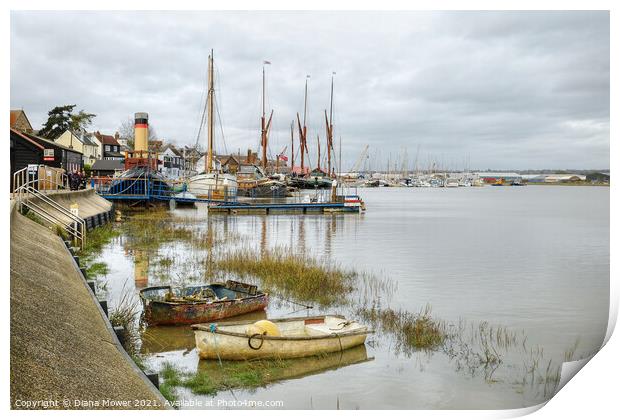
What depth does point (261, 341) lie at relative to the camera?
1102 centimetres

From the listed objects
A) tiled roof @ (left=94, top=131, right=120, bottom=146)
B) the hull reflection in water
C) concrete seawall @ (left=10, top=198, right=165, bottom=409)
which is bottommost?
the hull reflection in water

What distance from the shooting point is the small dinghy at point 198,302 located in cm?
1323

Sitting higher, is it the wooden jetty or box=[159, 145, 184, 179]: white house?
box=[159, 145, 184, 179]: white house

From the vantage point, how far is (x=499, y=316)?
16.4 metres

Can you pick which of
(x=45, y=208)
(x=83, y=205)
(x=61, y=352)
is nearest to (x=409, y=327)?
(x=61, y=352)

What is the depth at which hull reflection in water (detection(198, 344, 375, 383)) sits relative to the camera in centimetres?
1065

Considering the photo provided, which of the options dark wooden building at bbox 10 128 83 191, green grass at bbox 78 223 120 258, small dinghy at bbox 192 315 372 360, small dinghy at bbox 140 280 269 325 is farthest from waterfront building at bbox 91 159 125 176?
small dinghy at bbox 192 315 372 360

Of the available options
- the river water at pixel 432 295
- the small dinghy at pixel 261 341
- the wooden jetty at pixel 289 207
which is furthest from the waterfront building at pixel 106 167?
the small dinghy at pixel 261 341

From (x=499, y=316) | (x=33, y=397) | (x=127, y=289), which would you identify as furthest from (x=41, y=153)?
(x=33, y=397)

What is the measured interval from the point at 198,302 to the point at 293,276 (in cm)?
533

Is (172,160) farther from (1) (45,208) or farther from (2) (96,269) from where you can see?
(2) (96,269)

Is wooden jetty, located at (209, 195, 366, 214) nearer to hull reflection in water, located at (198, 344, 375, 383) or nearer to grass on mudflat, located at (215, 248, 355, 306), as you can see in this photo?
grass on mudflat, located at (215, 248, 355, 306)

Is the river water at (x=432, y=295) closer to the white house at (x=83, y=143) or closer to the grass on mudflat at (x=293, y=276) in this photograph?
the grass on mudflat at (x=293, y=276)

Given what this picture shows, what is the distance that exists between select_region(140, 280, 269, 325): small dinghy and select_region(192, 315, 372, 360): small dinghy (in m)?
2.06
